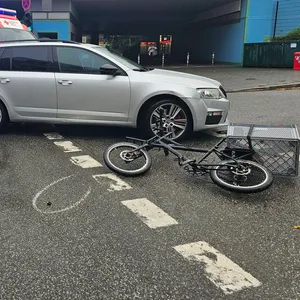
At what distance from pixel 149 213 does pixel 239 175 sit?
1.20 m

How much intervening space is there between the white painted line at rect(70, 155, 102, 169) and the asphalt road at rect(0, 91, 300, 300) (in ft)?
0.10

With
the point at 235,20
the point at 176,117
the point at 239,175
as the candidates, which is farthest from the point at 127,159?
the point at 235,20

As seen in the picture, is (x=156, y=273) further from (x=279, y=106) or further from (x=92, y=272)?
(x=279, y=106)

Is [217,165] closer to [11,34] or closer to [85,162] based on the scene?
[85,162]

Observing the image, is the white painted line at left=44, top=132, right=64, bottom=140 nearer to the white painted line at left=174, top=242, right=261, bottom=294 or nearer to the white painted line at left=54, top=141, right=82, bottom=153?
the white painted line at left=54, top=141, right=82, bottom=153

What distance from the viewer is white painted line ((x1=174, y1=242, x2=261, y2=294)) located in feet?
8.91

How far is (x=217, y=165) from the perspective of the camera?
4.46 metres

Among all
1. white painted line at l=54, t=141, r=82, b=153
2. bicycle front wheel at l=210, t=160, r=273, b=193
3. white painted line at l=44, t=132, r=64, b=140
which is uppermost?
bicycle front wheel at l=210, t=160, r=273, b=193

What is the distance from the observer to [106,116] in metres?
6.41

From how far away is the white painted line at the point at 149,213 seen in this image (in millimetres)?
3650

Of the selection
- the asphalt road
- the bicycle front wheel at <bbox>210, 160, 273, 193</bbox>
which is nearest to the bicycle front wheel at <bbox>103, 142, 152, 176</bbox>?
the asphalt road

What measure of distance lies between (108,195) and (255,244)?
68.1 inches

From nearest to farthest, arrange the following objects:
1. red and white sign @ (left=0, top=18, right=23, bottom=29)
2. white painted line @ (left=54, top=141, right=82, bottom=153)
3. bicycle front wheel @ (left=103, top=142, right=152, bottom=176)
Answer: bicycle front wheel @ (left=103, top=142, right=152, bottom=176), white painted line @ (left=54, top=141, right=82, bottom=153), red and white sign @ (left=0, top=18, right=23, bottom=29)

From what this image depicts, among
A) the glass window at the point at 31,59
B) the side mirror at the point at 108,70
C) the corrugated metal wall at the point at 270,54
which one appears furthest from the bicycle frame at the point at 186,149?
the corrugated metal wall at the point at 270,54
